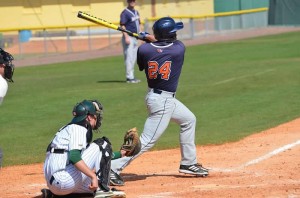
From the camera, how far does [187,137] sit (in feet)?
31.3

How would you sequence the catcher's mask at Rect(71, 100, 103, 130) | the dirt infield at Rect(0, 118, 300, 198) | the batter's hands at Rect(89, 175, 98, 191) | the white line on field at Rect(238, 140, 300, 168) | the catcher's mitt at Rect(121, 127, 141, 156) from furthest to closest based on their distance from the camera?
the white line on field at Rect(238, 140, 300, 168)
the catcher's mitt at Rect(121, 127, 141, 156)
the dirt infield at Rect(0, 118, 300, 198)
the catcher's mask at Rect(71, 100, 103, 130)
the batter's hands at Rect(89, 175, 98, 191)

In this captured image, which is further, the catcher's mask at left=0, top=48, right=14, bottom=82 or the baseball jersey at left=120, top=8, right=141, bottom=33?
the baseball jersey at left=120, top=8, right=141, bottom=33

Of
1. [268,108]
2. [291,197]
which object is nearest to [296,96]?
[268,108]

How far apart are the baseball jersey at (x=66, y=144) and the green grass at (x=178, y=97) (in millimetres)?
3343

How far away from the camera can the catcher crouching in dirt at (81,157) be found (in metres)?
7.97

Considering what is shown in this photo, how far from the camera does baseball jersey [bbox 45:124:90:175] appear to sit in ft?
25.8

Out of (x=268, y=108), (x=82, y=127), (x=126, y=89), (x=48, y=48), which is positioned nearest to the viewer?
(x=82, y=127)

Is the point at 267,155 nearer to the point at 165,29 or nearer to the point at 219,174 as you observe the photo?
the point at 219,174

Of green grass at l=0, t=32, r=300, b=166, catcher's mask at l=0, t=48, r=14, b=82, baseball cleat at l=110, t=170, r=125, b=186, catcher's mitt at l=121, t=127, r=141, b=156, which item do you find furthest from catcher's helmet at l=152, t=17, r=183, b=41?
green grass at l=0, t=32, r=300, b=166

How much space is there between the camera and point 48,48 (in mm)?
32438

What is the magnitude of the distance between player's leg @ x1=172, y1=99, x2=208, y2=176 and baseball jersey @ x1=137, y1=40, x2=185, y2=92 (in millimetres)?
295

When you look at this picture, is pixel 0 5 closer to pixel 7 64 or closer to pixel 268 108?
pixel 268 108

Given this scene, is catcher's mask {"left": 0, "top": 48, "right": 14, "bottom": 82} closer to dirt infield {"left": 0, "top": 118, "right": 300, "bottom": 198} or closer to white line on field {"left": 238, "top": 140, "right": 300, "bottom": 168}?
dirt infield {"left": 0, "top": 118, "right": 300, "bottom": 198}

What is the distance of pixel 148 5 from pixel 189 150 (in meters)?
36.0
